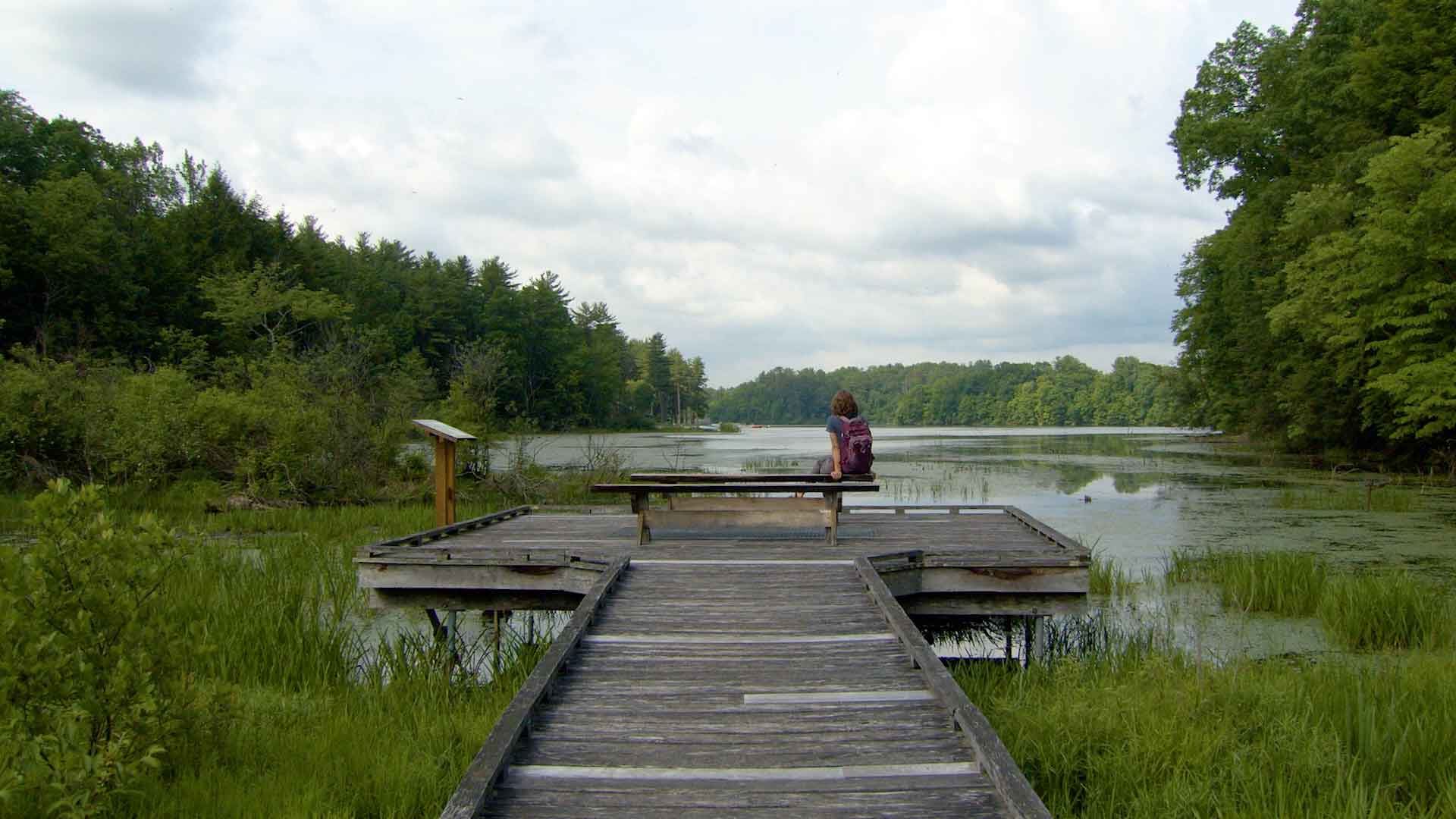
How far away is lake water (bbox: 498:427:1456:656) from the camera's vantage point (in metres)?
8.44

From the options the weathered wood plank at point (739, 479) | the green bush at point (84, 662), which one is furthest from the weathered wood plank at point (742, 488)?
the green bush at point (84, 662)

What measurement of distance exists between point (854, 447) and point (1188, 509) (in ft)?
35.5

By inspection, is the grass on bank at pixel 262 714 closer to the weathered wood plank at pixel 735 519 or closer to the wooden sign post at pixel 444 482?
the wooden sign post at pixel 444 482

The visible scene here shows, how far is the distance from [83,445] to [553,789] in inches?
668

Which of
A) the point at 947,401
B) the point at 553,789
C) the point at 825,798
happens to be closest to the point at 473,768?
the point at 553,789

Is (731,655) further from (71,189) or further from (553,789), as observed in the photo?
(71,189)

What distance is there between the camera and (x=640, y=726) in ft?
12.5

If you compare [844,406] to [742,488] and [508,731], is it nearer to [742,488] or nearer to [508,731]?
[742,488]

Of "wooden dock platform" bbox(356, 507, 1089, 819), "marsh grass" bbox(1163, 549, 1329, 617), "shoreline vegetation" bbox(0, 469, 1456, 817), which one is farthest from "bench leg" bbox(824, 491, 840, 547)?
"marsh grass" bbox(1163, 549, 1329, 617)

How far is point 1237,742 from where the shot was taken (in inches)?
176

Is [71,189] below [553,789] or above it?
above

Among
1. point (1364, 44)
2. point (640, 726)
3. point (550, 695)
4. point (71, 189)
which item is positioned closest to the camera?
point (640, 726)

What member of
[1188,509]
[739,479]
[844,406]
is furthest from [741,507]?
[1188,509]

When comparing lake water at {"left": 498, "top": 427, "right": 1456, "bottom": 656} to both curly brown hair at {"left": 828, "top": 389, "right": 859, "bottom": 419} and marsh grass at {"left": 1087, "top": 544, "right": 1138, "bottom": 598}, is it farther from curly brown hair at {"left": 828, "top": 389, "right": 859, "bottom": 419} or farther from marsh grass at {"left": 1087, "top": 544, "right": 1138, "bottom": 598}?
curly brown hair at {"left": 828, "top": 389, "right": 859, "bottom": 419}
